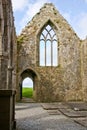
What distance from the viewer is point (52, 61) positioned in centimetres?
2255

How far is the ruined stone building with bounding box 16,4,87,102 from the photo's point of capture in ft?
72.6

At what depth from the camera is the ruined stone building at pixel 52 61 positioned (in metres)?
22.1

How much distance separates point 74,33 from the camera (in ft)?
75.5

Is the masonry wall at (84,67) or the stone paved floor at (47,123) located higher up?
the masonry wall at (84,67)

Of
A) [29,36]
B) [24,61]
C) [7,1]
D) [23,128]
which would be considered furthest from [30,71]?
[23,128]

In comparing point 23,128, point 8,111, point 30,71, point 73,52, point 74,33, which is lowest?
point 23,128

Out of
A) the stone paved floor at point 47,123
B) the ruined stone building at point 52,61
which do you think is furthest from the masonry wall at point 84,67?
the stone paved floor at point 47,123

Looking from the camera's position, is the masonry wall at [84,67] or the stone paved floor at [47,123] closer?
the stone paved floor at [47,123]

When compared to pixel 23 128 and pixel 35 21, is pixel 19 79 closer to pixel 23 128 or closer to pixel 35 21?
pixel 35 21

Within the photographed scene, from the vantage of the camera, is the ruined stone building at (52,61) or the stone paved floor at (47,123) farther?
the ruined stone building at (52,61)

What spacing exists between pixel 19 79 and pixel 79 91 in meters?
4.62

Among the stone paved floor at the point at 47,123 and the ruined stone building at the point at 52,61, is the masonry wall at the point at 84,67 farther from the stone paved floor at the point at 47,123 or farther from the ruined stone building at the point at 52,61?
the stone paved floor at the point at 47,123

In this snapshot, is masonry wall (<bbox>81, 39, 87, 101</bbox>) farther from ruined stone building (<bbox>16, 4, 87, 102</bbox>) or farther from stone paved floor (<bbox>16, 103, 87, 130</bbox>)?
stone paved floor (<bbox>16, 103, 87, 130</bbox>)

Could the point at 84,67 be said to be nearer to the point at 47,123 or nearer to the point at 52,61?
the point at 52,61
